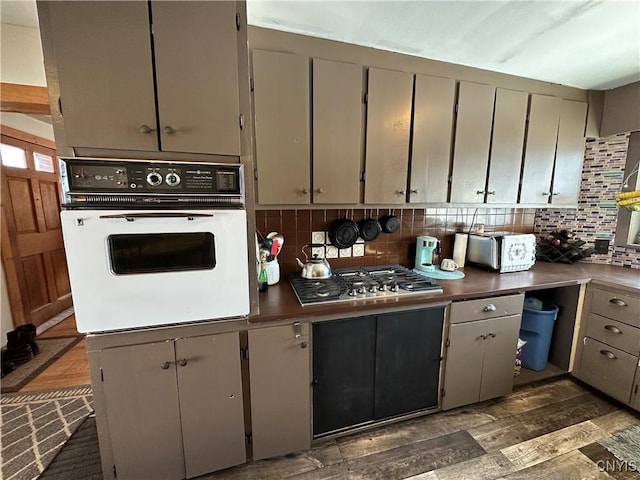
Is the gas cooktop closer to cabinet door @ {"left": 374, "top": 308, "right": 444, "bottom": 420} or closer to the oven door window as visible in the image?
cabinet door @ {"left": 374, "top": 308, "right": 444, "bottom": 420}

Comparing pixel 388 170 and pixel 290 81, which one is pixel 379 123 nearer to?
pixel 388 170

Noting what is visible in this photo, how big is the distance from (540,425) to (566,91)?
94.1 inches

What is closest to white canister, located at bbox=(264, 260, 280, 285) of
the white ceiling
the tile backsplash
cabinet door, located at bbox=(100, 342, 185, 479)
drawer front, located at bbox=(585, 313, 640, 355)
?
the tile backsplash

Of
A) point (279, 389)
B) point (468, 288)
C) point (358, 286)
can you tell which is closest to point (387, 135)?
point (358, 286)

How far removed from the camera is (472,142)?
187 cm

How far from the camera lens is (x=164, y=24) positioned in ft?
3.34

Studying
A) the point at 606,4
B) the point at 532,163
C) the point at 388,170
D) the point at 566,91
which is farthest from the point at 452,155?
the point at 566,91

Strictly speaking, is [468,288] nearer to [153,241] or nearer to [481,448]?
[481,448]

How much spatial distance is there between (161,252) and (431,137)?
1700mm

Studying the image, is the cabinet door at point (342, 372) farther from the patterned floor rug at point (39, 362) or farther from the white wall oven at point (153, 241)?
the patterned floor rug at point (39, 362)

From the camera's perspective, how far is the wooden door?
8.53 ft

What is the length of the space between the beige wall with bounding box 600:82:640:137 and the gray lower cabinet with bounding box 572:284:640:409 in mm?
1260

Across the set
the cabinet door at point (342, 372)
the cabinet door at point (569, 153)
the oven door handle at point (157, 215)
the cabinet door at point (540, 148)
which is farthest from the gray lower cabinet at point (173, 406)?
the cabinet door at point (569, 153)

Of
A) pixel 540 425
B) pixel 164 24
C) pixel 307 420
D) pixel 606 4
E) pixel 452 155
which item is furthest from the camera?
pixel 452 155
